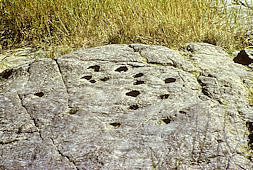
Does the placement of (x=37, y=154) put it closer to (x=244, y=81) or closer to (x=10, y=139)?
(x=10, y=139)

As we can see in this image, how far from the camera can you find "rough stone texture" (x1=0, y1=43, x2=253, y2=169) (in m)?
1.72

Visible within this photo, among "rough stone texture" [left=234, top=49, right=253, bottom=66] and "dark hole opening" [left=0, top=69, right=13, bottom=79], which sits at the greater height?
"rough stone texture" [left=234, top=49, right=253, bottom=66]

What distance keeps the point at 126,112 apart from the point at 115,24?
8.21 feet

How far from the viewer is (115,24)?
168 inches

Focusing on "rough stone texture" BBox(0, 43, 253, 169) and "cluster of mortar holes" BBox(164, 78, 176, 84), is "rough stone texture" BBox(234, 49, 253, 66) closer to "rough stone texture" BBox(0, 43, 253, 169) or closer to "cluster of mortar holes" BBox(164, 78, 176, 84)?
"rough stone texture" BBox(0, 43, 253, 169)

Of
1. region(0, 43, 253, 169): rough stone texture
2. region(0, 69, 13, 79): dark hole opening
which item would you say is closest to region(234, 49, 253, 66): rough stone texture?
region(0, 43, 253, 169): rough stone texture

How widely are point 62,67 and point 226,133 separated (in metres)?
1.45

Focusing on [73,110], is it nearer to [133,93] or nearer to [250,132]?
[133,93]

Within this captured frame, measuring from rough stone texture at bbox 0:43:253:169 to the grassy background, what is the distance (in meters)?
1.21

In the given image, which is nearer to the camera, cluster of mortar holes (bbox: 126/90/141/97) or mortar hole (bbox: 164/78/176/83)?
cluster of mortar holes (bbox: 126/90/141/97)

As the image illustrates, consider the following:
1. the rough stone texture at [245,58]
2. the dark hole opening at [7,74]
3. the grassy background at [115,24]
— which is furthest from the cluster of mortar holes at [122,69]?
the grassy background at [115,24]

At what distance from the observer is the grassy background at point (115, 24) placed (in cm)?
388

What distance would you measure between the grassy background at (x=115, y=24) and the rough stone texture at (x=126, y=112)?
1.21 m

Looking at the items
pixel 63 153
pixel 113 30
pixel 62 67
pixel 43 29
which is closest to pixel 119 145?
pixel 63 153
